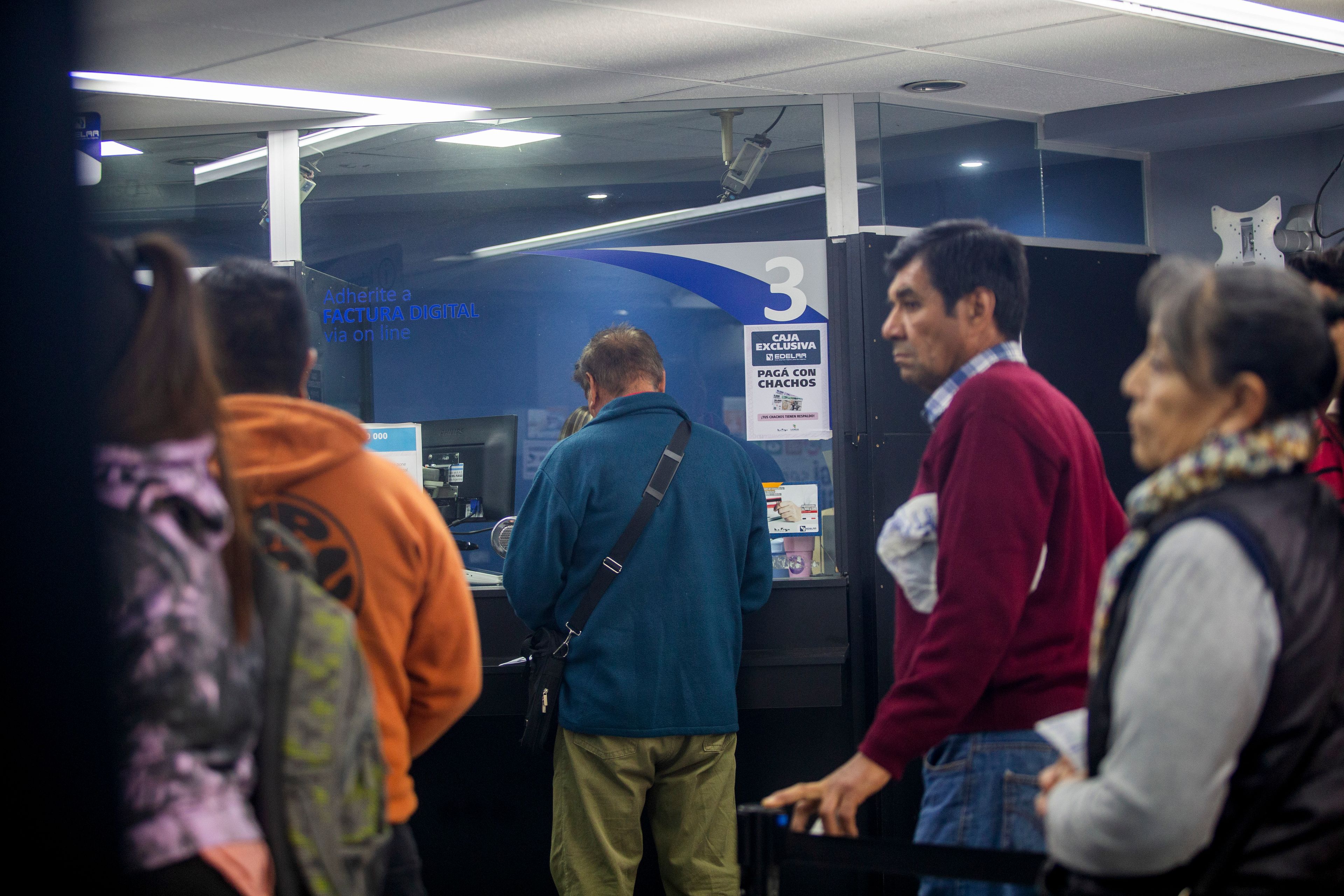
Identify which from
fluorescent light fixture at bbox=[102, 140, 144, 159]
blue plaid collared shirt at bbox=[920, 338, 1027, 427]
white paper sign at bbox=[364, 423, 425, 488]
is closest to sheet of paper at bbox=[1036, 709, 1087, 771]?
blue plaid collared shirt at bbox=[920, 338, 1027, 427]

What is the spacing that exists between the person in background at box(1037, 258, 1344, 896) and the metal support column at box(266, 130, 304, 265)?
3.51m

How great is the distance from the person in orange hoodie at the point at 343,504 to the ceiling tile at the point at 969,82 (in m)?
2.79

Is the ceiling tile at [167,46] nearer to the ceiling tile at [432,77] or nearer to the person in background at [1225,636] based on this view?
the ceiling tile at [432,77]

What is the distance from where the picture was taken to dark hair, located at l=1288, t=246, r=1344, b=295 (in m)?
2.55

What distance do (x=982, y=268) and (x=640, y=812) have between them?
1.75 m

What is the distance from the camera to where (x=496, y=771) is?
146 inches

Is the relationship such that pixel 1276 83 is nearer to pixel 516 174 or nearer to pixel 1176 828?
pixel 516 174

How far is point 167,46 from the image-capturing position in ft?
11.5

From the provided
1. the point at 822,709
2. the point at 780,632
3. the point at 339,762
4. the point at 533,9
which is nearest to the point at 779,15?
the point at 533,9

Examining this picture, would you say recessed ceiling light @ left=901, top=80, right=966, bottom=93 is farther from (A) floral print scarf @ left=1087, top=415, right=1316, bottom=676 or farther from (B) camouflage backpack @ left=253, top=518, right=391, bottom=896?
(B) camouflage backpack @ left=253, top=518, right=391, bottom=896

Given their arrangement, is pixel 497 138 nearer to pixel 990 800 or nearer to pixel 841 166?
pixel 841 166

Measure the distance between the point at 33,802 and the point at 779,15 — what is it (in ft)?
9.86

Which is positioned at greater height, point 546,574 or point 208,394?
point 208,394

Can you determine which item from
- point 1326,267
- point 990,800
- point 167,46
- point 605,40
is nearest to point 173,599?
point 990,800
